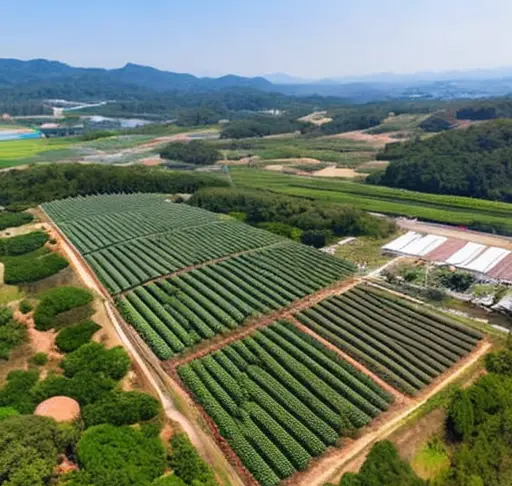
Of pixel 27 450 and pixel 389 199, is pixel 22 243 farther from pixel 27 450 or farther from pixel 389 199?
pixel 389 199

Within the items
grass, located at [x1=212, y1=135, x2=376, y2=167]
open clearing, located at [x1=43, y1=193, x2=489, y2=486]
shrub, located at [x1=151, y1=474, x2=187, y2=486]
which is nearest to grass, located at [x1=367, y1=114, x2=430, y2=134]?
grass, located at [x1=212, y1=135, x2=376, y2=167]

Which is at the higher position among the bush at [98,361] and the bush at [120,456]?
the bush at [120,456]

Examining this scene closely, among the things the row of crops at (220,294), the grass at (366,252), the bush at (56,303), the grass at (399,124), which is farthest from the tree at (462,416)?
the grass at (399,124)

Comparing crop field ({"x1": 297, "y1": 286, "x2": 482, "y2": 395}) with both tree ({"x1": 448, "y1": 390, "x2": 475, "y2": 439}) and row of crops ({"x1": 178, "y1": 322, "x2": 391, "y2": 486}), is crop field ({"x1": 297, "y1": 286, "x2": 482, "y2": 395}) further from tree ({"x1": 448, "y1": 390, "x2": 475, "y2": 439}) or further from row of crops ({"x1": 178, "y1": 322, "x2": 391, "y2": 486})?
tree ({"x1": 448, "y1": 390, "x2": 475, "y2": 439})

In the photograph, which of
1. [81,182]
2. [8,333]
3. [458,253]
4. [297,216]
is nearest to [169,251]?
[8,333]

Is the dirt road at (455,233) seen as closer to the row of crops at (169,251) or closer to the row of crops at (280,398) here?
the row of crops at (169,251)
